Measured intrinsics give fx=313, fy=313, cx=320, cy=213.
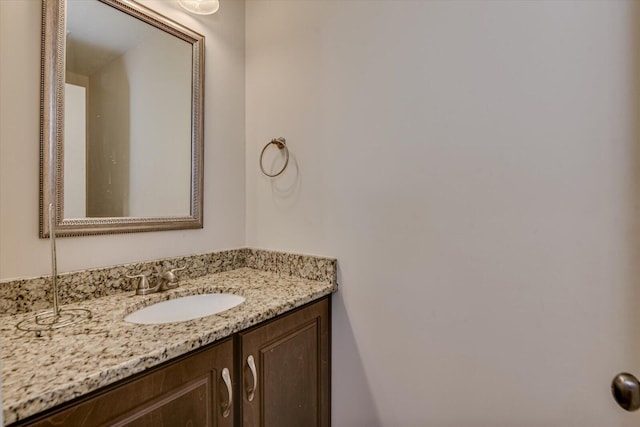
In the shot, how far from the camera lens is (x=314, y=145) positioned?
142cm

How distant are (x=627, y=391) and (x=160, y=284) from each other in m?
1.41

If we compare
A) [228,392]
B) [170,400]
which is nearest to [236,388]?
[228,392]

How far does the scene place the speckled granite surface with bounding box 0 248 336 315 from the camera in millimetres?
974

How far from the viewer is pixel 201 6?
1.42 m

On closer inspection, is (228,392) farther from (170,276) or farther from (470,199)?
(470,199)

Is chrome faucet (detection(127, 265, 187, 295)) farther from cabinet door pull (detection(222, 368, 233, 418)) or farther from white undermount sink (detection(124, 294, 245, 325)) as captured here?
cabinet door pull (detection(222, 368, 233, 418))

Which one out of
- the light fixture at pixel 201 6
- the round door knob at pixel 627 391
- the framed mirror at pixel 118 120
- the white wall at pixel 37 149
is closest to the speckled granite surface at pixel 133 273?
Answer: the white wall at pixel 37 149

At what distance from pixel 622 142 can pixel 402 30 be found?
2.58ft

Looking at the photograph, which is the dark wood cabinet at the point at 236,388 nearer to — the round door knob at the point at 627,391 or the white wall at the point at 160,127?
the white wall at the point at 160,127

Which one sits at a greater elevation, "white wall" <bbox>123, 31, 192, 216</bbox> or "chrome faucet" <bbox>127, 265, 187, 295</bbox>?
"white wall" <bbox>123, 31, 192, 216</bbox>

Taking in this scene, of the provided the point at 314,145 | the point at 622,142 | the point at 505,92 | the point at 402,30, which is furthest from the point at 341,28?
the point at 622,142

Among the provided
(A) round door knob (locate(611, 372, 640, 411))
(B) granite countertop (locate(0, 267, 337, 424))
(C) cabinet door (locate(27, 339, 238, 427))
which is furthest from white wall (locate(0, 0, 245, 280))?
(A) round door knob (locate(611, 372, 640, 411))

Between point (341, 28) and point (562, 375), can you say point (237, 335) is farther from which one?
point (341, 28)

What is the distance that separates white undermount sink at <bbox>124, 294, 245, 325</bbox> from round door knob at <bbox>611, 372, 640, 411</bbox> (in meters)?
1.08
